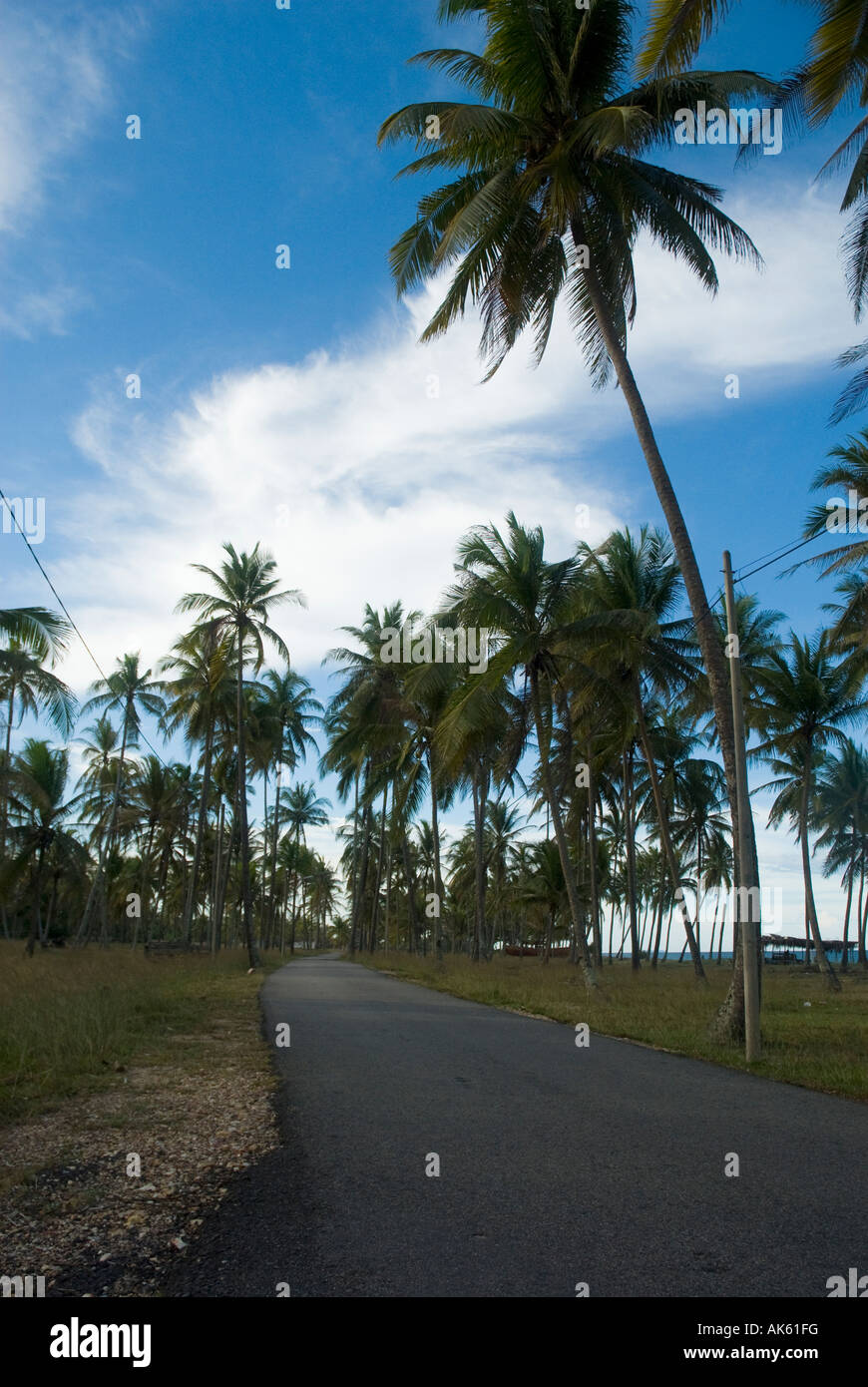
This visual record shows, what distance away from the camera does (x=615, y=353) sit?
43.9ft

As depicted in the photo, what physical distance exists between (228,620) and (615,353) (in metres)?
17.7

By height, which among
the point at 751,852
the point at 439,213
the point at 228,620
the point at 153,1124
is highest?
the point at 439,213

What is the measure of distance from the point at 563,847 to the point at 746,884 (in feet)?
27.9

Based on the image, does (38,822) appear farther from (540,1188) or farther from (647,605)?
(540,1188)

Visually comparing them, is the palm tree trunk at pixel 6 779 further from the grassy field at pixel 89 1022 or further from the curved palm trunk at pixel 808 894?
the curved palm trunk at pixel 808 894

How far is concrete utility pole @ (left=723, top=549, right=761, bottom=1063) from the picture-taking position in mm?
10062

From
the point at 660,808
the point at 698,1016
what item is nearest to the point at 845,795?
the point at 660,808

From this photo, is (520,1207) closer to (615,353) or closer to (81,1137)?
(81,1137)

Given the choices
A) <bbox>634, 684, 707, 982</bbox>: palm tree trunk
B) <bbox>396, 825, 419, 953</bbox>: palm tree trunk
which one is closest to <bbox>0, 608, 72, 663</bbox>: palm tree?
<bbox>634, 684, 707, 982</bbox>: palm tree trunk

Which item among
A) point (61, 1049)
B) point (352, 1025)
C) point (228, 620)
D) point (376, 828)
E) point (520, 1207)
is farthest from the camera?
point (376, 828)

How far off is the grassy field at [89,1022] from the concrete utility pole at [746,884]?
5.80 m

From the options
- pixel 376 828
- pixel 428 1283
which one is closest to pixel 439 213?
pixel 428 1283

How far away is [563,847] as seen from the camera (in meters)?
18.7

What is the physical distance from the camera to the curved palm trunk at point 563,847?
1839 centimetres
